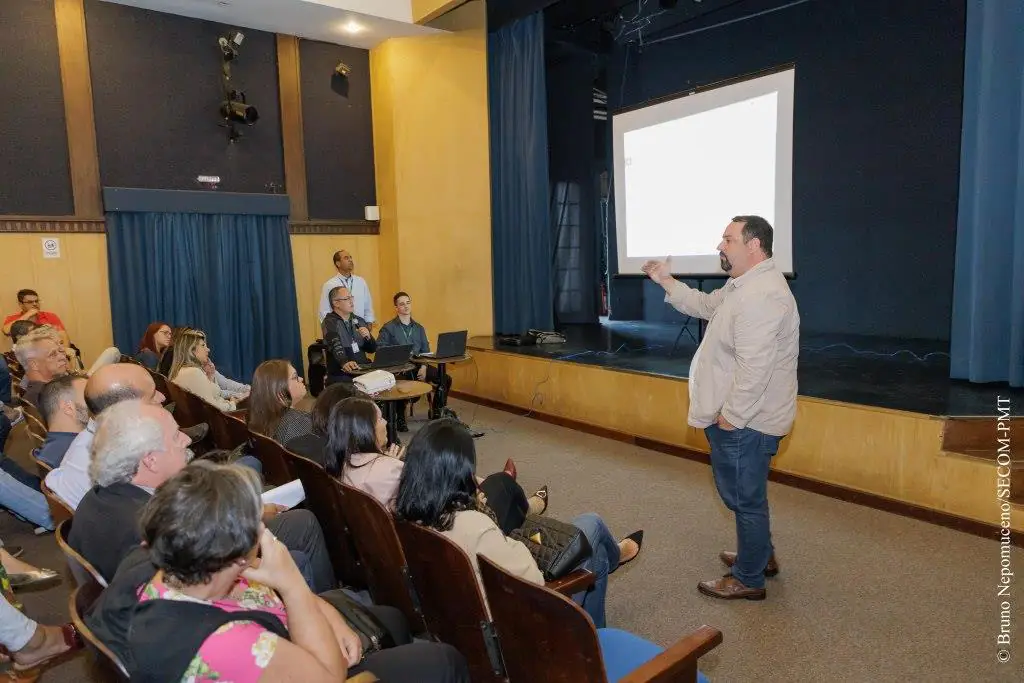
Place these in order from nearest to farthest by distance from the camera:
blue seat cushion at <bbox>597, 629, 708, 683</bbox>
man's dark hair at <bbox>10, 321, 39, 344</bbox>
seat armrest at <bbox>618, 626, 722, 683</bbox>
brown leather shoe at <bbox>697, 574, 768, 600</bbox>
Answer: seat armrest at <bbox>618, 626, 722, 683</bbox> < blue seat cushion at <bbox>597, 629, 708, 683</bbox> < brown leather shoe at <bbox>697, 574, 768, 600</bbox> < man's dark hair at <bbox>10, 321, 39, 344</bbox>

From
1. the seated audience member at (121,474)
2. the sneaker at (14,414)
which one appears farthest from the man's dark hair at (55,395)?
the seated audience member at (121,474)

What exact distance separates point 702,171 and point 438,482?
435 cm

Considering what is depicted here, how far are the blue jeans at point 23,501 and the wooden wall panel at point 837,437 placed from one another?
3.56 m

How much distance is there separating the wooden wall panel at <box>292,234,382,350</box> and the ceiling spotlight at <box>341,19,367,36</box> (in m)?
2.28

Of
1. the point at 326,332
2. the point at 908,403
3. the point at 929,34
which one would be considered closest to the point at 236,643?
the point at 908,403

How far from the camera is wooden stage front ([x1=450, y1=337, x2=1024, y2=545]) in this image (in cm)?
308

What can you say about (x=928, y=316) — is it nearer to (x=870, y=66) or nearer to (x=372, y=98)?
(x=870, y=66)

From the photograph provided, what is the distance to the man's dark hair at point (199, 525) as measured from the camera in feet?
3.60

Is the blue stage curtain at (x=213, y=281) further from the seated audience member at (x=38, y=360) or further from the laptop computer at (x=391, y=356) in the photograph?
the seated audience member at (x=38, y=360)

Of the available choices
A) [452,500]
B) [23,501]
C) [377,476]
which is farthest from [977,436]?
[23,501]

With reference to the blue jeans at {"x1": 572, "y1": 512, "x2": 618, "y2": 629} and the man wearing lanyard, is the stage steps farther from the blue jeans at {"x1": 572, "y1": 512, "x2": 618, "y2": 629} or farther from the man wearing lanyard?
the man wearing lanyard

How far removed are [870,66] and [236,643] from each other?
22.3 feet

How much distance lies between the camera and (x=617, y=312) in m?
8.46

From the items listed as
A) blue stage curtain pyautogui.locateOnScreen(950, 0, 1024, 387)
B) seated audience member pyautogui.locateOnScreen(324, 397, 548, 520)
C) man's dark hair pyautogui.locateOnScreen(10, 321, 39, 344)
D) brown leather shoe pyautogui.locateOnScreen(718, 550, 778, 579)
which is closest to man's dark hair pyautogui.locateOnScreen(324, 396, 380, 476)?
seated audience member pyautogui.locateOnScreen(324, 397, 548, 520)
